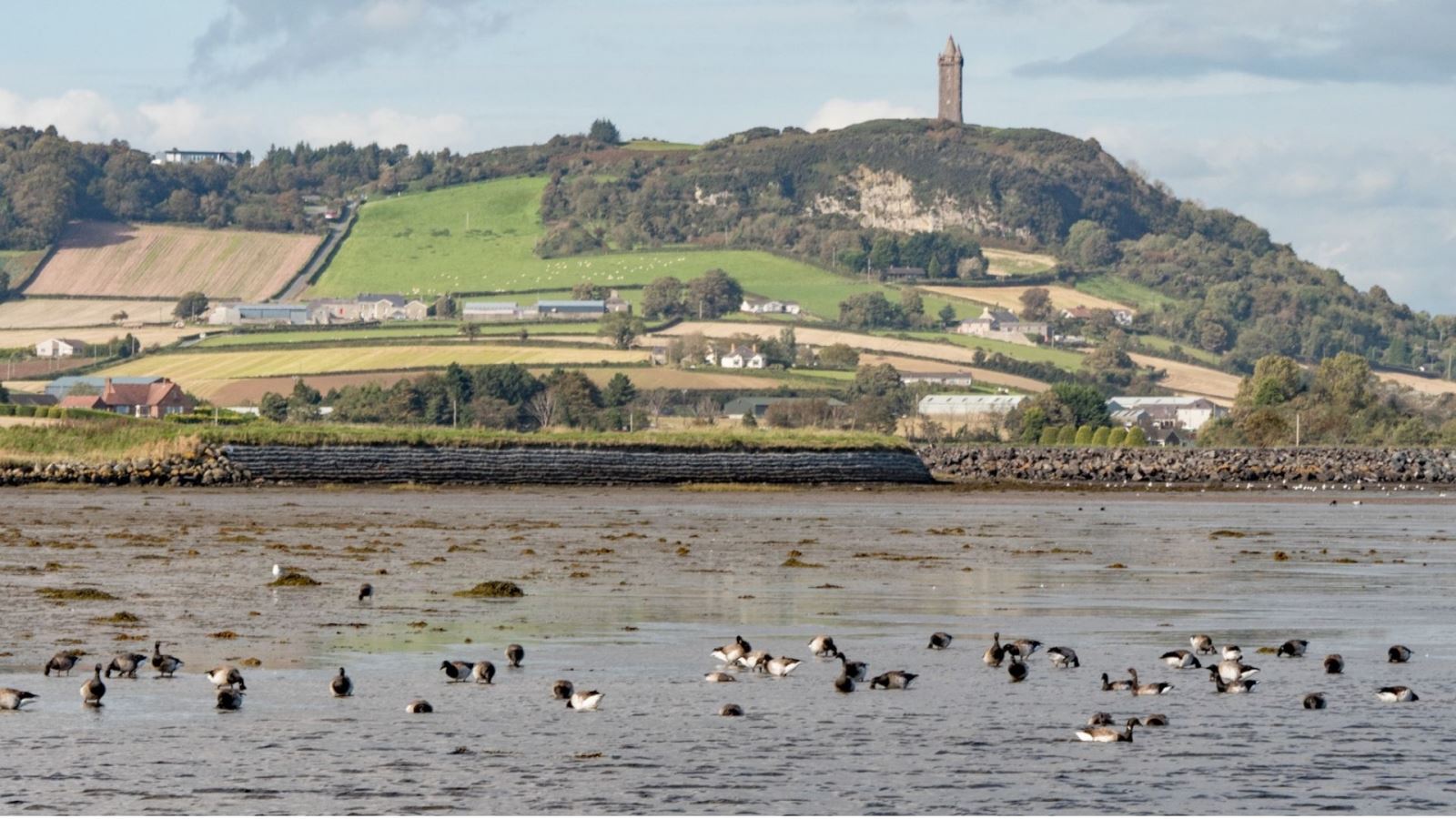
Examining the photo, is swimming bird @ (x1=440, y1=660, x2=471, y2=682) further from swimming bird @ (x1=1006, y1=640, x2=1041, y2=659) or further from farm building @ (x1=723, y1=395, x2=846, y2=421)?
farm building @ (x1=723, y1=395, x2=846, y2=421)

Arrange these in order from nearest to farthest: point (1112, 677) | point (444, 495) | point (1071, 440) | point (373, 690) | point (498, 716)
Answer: point (498, 716)
point (373, 690)
point (1112, 677)
point (444, 495)
point (1071, 440)

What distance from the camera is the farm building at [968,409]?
6432 inches

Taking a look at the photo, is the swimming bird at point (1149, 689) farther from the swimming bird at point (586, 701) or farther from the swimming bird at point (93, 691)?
the swimming bird at point (93, 691)

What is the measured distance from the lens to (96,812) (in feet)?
48.6

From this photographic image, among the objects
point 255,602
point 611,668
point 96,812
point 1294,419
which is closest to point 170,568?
point 255,602

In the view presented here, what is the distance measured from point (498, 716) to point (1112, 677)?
7074mm

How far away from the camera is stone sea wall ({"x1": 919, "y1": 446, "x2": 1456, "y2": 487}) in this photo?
101000 millimetres

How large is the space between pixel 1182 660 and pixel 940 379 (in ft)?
555

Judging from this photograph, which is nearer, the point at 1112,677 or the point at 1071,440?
the point at 1112,677

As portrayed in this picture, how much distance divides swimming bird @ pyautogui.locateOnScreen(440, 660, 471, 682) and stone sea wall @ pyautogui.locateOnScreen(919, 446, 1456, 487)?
7571 centimetres

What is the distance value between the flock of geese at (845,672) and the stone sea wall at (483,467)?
53.4 meters

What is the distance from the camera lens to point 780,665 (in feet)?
73.6

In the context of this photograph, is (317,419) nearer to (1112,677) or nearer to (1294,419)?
(1294,419)

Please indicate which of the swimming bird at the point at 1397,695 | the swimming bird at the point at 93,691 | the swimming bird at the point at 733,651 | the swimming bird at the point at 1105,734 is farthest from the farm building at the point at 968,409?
the swimming bird at the point at 93,691
